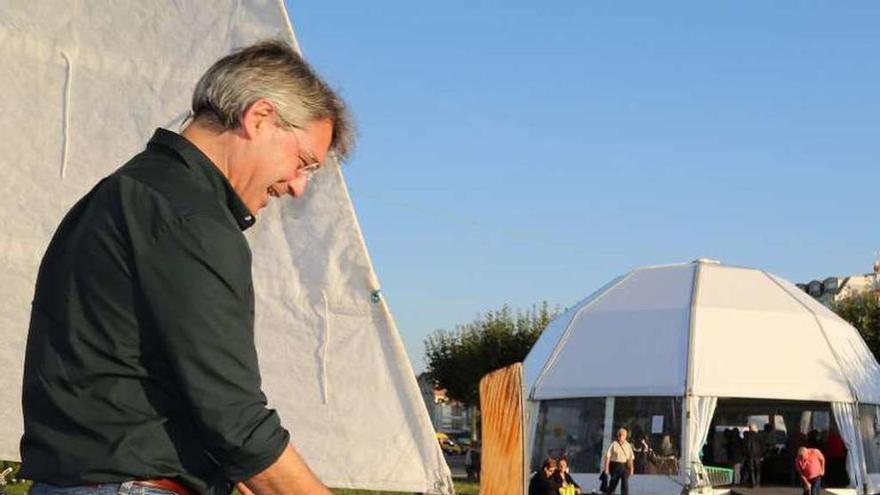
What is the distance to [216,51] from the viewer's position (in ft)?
17.9

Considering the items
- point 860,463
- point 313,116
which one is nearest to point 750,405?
point 860,463

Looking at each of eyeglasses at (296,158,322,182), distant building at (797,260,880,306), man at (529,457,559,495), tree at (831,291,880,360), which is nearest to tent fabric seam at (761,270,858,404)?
man at (529,457,559,495)

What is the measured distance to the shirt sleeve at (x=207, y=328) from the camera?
6.63 feet

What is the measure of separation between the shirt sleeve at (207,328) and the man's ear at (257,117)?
0.24 metres

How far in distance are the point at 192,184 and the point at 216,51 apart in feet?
11.2

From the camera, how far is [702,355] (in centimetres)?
3259

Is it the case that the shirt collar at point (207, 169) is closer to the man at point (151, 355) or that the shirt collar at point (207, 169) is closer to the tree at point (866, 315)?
the man at point (151, 355)

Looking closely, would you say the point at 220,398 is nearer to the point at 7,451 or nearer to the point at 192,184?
the point at 192,184

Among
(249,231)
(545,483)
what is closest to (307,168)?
(249,231)

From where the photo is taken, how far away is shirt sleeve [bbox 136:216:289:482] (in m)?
2.02

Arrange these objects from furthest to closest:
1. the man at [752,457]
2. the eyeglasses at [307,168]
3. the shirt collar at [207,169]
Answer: the man at [752,457]
the eyeglasses at [307,168]
the shirt collar at [207,169]

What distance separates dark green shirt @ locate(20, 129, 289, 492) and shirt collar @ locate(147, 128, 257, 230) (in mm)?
57

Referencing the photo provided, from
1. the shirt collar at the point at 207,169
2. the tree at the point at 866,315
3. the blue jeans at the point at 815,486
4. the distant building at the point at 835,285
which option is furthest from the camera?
the distant building at the point at 835,285

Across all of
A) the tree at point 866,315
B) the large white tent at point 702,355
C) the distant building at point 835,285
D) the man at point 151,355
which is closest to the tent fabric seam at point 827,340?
the large white tent at point 702,355
